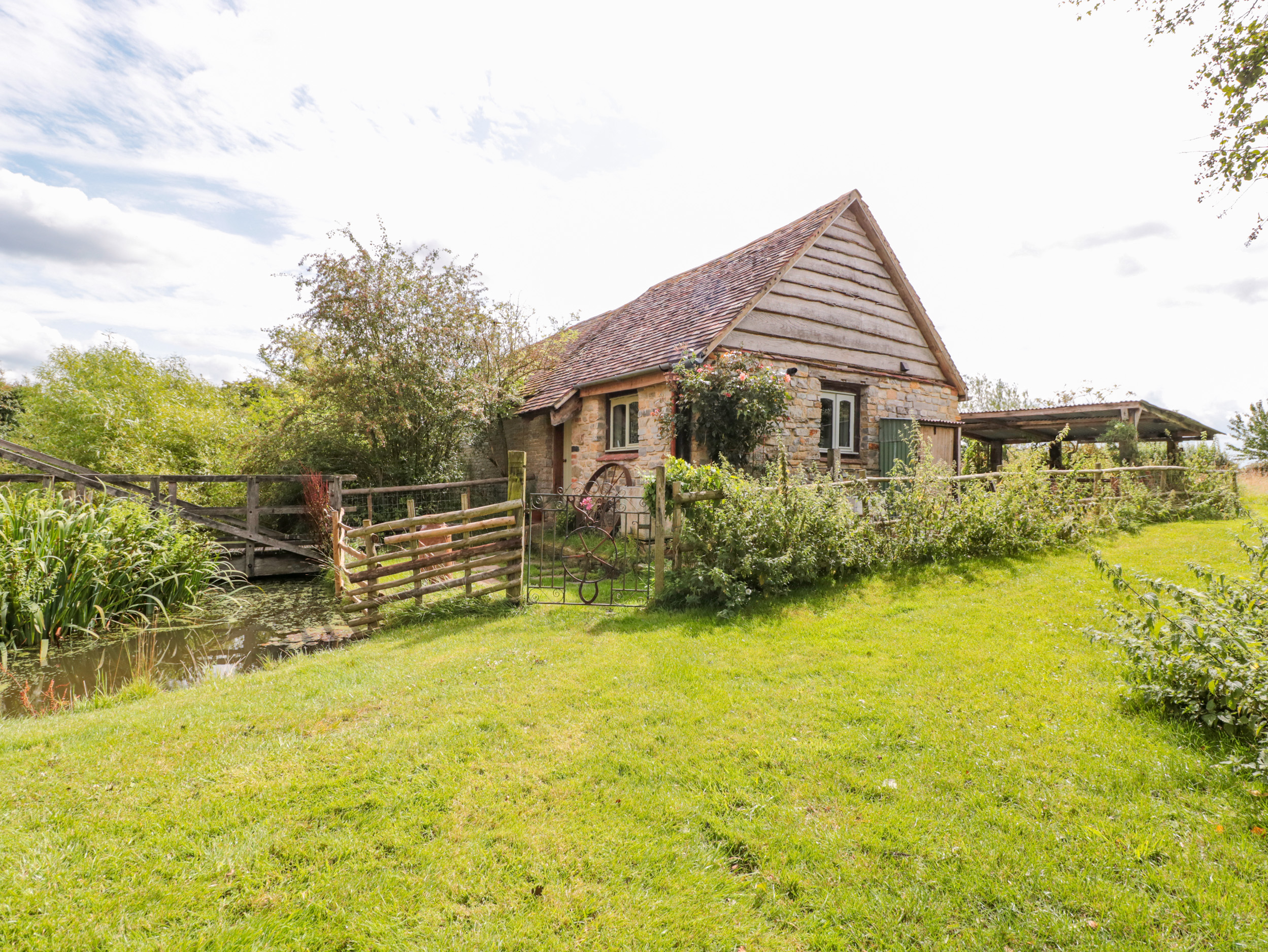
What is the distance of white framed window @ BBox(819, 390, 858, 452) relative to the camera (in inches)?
473

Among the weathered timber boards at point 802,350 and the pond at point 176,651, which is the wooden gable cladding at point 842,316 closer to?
the weathered timber boards at point 802,350

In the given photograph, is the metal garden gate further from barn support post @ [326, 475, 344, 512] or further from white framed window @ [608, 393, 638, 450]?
A: barn support post @ [326, 475, 344, 512]

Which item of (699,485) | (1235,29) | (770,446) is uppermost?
(1235,29)

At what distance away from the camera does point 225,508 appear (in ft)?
34.4

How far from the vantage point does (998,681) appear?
4270 mm

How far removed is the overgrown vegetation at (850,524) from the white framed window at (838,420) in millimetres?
3256

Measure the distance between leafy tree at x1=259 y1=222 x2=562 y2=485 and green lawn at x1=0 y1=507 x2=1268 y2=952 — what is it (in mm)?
8363

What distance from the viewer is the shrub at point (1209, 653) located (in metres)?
3.12

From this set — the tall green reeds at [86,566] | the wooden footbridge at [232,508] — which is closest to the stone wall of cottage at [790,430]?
the wooden footbridge at [232,508]

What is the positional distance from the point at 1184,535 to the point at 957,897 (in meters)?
9.78

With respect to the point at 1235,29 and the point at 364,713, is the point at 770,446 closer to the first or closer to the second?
the point at 1235,29

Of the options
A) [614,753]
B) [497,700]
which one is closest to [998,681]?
[614,753]

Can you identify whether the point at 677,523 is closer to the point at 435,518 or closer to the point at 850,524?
the point at 850,524

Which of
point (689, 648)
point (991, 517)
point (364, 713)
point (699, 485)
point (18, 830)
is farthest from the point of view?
point (991, 517)
